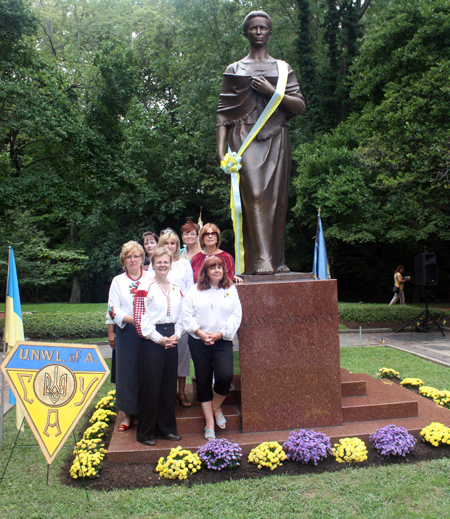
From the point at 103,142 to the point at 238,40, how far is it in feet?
29.7

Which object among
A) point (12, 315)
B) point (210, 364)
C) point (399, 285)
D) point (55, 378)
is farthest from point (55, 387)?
point (399, 285)

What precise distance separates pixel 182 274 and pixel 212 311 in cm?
102

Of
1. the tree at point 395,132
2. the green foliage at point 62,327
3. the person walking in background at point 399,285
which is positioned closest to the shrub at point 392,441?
the tree at point 395,132

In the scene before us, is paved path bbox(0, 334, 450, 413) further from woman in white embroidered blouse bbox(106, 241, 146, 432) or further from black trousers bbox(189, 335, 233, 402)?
black trousers bbox(189, 335, 233, 402)

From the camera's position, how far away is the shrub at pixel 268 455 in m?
3.72

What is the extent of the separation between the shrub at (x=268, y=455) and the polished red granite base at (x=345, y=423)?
0.18 meters

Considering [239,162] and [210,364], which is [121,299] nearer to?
[210,364]

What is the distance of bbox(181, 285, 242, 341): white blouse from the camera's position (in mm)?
4008

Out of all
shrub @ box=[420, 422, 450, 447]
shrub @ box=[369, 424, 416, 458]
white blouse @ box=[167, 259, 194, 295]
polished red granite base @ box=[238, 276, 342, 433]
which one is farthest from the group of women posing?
shrub @ box=[420, 422, 450, 447]

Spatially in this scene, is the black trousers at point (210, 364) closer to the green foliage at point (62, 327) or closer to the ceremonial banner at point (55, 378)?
the ceremonial banner at point (55, 378)

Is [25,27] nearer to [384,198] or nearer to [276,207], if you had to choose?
[276,207]

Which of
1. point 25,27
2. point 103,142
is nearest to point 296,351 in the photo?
point 103,142

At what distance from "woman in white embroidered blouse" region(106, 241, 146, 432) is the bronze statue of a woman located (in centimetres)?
122

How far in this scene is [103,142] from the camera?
12508 millimetres
